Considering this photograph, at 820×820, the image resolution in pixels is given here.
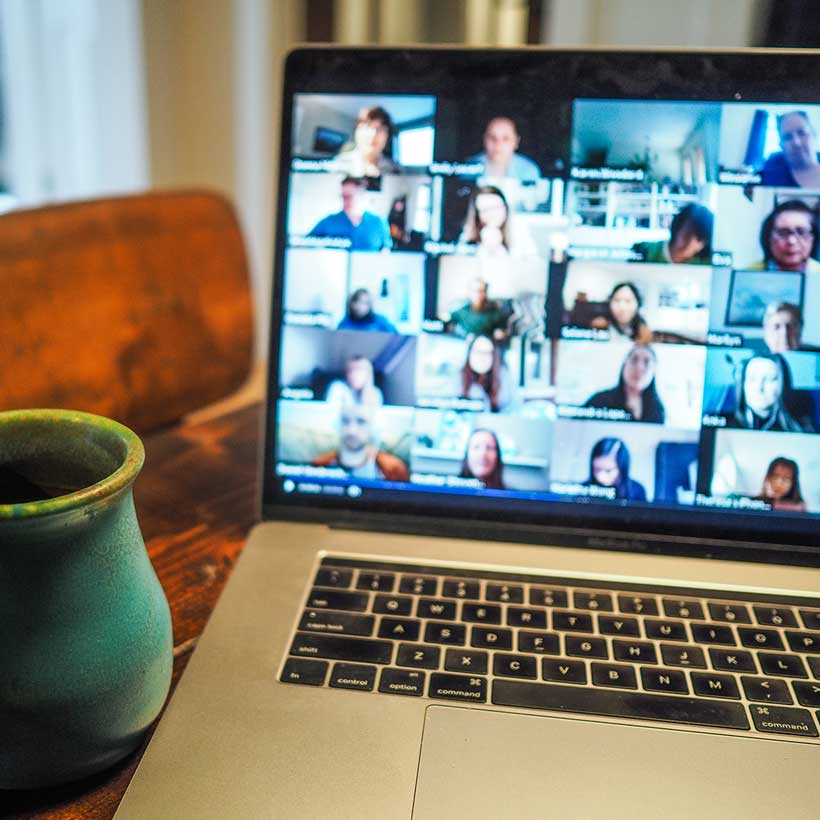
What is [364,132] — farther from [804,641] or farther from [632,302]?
[804,641]

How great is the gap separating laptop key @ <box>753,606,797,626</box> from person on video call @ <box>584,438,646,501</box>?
10 cm

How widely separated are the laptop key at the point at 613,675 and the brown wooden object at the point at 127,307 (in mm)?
722

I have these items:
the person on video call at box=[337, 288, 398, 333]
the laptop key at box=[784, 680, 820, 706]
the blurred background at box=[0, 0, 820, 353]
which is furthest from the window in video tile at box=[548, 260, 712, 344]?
the blurred background at box=[0, 0, 820, 353]

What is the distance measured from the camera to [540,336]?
53cm

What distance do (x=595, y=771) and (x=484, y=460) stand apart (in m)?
0.22

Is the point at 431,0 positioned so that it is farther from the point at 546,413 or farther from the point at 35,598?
the point at 35,598

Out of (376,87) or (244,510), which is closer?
(376,87)

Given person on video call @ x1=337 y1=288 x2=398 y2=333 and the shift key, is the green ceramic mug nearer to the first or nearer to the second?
the shift key

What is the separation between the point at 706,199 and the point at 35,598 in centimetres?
43

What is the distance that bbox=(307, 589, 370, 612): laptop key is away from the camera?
47cm

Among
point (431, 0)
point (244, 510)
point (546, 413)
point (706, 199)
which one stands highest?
point (431, 0)

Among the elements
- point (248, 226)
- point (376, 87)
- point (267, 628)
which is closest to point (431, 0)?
point (248, 226)

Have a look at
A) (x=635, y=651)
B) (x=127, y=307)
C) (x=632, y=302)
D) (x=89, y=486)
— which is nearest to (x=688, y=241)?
(x=632, y=302)

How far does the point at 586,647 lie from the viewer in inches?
17.3
